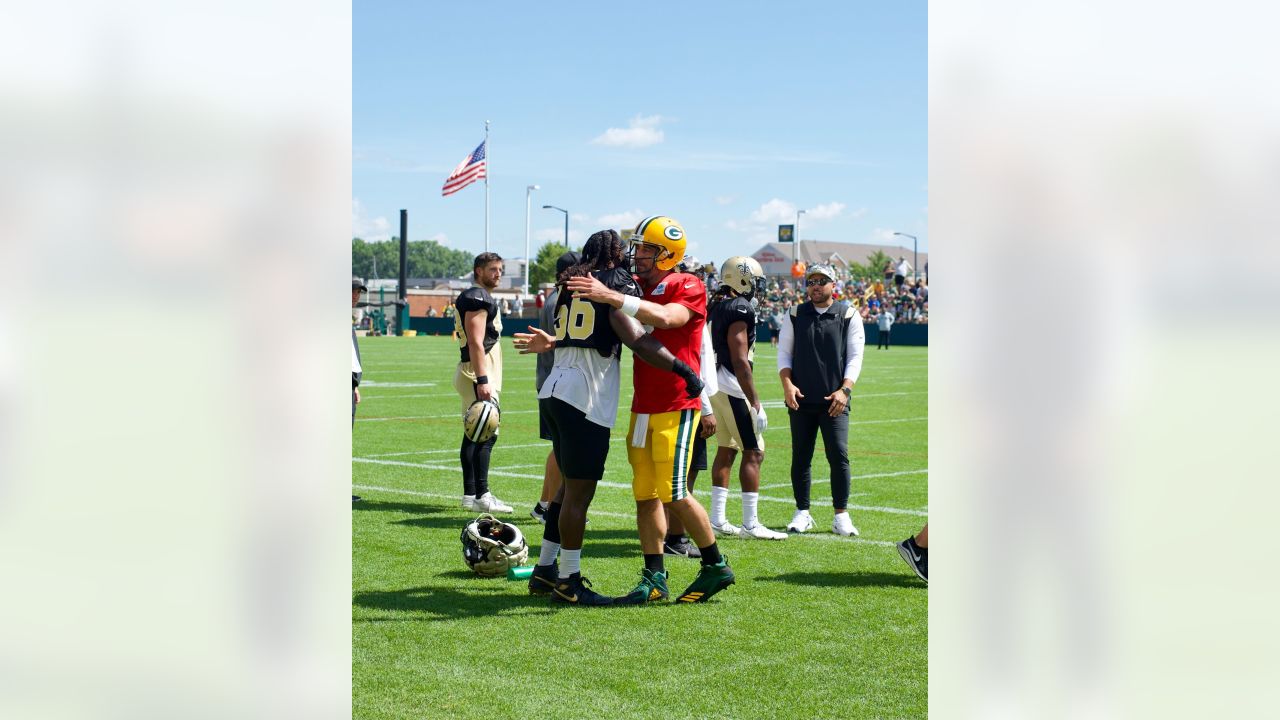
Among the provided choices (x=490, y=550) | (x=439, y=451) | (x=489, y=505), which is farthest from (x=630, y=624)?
(x=439, y=451)

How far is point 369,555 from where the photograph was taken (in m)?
7.95

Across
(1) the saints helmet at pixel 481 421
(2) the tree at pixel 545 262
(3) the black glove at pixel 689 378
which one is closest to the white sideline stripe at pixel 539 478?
(1) the saints helmet at pixel 481 421

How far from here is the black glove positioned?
645 cm

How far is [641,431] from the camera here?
6.66m

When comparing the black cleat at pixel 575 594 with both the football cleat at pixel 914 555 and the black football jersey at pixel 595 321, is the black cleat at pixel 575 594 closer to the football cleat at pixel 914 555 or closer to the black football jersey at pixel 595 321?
the black football jersey at pixel 595 321

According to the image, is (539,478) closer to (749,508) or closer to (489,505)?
(489,505)

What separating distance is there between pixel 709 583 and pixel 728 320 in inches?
110

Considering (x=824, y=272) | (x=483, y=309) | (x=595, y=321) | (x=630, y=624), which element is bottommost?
(x=630, y=624)

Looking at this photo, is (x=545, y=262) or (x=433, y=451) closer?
(x=433, y=451)

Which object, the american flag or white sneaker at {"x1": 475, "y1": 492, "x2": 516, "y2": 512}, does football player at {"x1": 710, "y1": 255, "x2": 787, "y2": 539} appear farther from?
the american flag

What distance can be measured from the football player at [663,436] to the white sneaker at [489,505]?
10.9 feet
